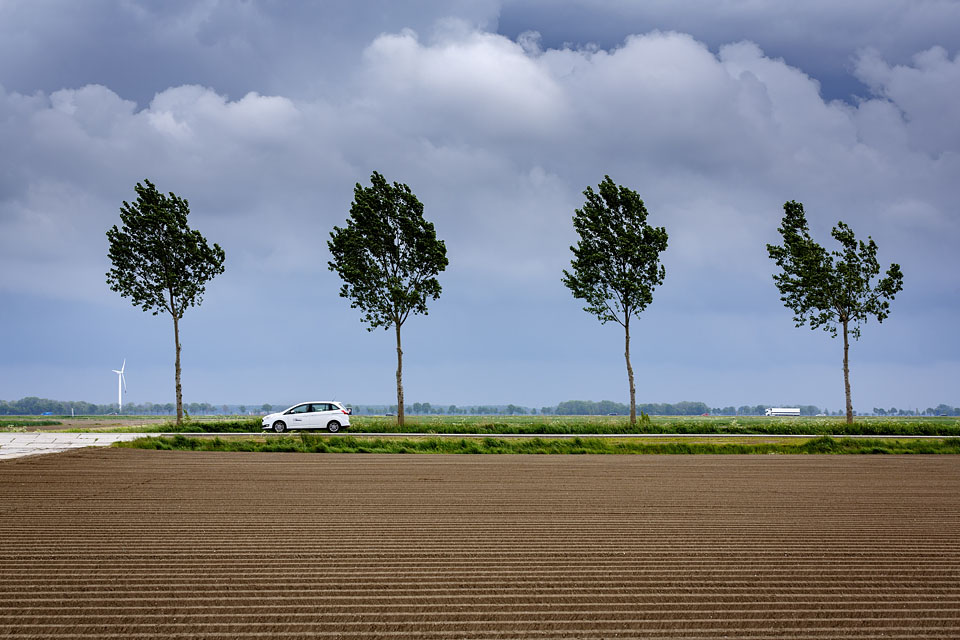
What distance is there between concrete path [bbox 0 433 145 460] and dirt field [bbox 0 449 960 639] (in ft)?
23.1

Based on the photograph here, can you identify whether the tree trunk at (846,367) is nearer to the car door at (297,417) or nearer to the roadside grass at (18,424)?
the car door at (297,417)

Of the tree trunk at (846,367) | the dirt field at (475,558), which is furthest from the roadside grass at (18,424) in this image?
the tree trunk at (846,367)

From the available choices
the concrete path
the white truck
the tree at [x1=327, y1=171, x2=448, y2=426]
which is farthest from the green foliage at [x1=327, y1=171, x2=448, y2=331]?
the white truck

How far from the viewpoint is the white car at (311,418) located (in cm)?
3203

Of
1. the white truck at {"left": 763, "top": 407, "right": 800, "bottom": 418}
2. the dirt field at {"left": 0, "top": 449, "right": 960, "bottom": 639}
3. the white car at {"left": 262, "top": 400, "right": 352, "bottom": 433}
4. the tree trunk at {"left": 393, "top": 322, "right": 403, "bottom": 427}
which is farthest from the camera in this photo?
the white truck at {"left": 763, "top": 407, "right": 800, "bottom": 418}

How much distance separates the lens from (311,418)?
32250 millimetres

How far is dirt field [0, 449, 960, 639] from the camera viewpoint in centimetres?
520

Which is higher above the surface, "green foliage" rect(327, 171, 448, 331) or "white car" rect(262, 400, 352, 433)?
"green foliage" rect(327, 171, 448, 331)

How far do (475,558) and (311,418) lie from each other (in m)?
26.3

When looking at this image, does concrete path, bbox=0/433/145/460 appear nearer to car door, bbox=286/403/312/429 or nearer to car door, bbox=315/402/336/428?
car door, bbox=286/403/312/429

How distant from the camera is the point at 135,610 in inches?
213

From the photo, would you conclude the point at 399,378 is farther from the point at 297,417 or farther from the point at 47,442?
the point at 47,442

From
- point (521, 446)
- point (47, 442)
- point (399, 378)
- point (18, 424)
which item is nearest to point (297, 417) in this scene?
point (399, 378)

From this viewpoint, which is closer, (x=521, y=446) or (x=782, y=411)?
(x=521, y=446)
